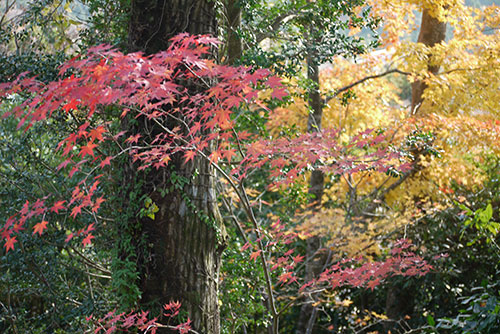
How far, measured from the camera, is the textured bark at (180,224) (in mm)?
2973

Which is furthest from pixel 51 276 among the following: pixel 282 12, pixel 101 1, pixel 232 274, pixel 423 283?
pixel 423 283

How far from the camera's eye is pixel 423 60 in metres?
5.93

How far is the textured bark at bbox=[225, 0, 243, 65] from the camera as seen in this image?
371cm

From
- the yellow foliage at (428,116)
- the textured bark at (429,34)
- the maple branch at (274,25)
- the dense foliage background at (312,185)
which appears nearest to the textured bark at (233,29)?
the dense foliage background at (312,185)

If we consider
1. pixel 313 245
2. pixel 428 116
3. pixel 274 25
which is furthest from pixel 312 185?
pixel 274 25

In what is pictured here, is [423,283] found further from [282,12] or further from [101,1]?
[101,1]

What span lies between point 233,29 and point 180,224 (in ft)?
5.15

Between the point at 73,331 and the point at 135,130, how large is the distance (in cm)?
211

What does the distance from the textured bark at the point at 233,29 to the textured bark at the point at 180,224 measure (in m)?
0.58

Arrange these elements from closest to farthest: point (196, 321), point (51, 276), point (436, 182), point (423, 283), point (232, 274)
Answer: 1. point (196, 321)
2. point (232, 274)
3. point (51, 276)
4. point (423, 283)
5. point (436, 182)

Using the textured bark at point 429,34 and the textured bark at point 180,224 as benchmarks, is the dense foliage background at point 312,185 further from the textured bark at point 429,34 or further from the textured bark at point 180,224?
the textured bark at point 429,34

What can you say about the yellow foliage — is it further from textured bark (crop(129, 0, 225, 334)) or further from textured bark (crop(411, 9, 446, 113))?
textured bark (crop(129, 0, 225, 334))

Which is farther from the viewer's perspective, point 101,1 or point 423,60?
point 423,60

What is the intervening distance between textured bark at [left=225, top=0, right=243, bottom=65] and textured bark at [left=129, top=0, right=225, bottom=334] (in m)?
0.58
